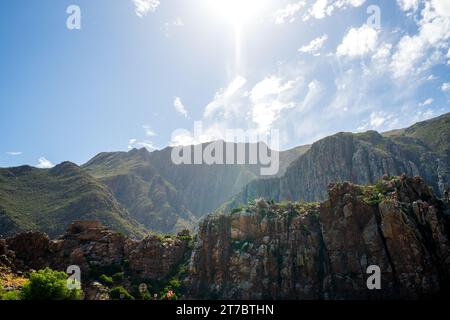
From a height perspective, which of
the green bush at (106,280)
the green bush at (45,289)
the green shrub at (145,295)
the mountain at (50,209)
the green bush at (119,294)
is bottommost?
the green shrub at (145,295)

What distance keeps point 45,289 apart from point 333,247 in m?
44.2

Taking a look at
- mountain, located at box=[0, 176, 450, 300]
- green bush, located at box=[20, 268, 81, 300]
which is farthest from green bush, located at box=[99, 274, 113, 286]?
green bush, located at box=[20, 268, 81, 300]

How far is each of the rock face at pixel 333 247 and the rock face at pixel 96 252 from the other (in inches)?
275

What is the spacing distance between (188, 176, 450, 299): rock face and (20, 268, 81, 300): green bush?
27.8 metres

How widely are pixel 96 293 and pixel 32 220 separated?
5046 inches

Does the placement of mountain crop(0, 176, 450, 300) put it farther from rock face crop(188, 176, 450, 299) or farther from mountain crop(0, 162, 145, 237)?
mountain crop(0, 162, 145, 237)

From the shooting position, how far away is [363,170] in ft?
610

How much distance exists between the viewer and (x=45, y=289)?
124 ft

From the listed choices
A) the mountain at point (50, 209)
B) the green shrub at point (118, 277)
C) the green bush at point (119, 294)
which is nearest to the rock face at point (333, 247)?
the green bush at point (119, 294)

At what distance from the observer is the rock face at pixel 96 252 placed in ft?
203

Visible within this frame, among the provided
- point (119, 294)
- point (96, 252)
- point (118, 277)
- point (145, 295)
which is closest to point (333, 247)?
point (145, 295)

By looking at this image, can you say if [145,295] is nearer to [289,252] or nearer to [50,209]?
[289,252]

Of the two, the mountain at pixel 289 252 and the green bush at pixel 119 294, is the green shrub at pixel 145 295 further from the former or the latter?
the green bush at pixel 119 294
